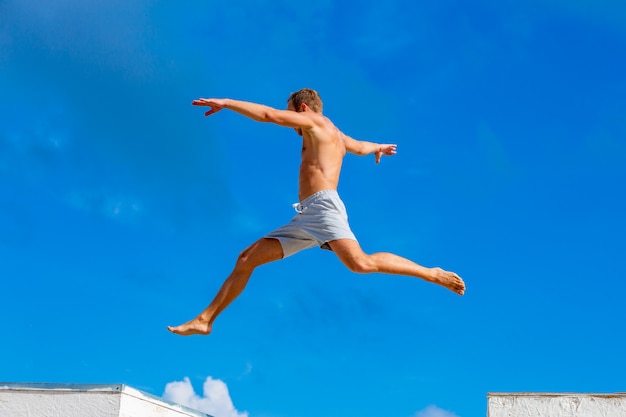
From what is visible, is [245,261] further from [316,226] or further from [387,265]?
[387,265]

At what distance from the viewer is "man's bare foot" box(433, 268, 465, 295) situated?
746 cm

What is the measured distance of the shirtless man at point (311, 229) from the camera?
23.7 ft

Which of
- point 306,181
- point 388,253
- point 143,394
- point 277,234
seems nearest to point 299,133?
point 306,181

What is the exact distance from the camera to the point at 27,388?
6742 mm

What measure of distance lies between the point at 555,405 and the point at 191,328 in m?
3.54

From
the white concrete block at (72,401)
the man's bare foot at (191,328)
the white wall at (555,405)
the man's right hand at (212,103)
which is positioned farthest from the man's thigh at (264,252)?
the white wall at (555,405)

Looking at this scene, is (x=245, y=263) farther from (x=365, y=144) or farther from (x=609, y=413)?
(x=609, y=413)

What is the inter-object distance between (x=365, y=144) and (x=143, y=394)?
3684 millimetres

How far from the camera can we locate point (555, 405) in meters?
7.25

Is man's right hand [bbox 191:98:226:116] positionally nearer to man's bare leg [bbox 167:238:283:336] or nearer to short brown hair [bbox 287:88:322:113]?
short brown hair [bbox 287:88:322:113]

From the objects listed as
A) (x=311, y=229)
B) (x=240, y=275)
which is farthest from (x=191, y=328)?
(x=311, y=229)

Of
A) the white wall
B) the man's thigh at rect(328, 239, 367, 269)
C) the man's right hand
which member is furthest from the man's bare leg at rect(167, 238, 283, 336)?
the white wall

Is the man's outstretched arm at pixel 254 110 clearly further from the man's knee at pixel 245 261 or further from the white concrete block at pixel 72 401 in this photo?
the white concrete block at pixel 72 401

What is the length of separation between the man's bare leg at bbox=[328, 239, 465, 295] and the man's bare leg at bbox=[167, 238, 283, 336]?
599 mm
